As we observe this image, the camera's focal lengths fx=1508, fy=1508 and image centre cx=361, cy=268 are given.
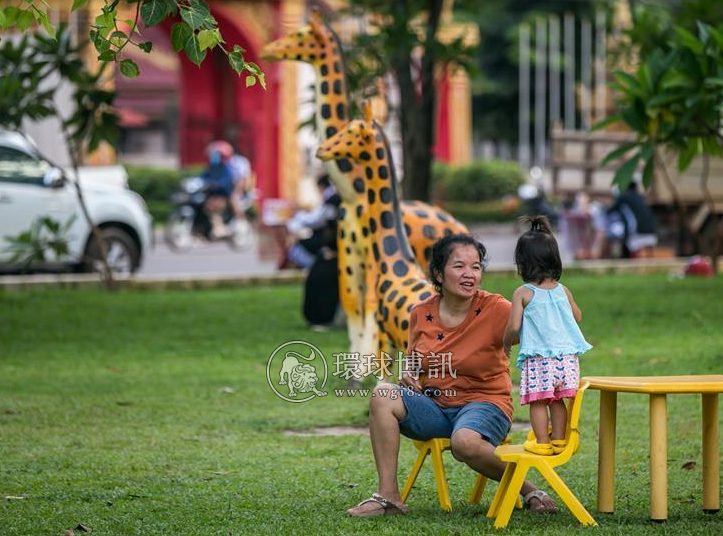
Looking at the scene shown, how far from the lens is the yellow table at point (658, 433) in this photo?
5.88 meters

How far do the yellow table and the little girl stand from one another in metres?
0.17

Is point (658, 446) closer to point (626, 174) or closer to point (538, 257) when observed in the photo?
point (538, 257)

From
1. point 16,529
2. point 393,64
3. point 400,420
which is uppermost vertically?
point 393,64

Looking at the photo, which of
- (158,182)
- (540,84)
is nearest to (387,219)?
(158,182)

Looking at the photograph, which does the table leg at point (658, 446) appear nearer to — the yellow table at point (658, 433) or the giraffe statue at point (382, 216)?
the yellow table at point (658, 433)

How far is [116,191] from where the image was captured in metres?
18.1

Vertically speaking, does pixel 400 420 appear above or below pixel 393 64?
below

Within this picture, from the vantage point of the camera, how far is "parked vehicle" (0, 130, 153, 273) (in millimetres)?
17344

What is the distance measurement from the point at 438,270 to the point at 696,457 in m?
2.07

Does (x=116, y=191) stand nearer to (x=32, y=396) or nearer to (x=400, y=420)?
(x=32, y=396)

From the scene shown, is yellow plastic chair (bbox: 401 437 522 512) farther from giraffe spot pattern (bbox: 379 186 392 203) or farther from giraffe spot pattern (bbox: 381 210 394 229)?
giraffe spot pattern (bbox: 379 186 392 203)

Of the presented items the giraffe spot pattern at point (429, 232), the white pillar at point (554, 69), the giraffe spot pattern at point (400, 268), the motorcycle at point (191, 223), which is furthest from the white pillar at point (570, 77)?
the giraffe spot pattern at point (400, 268)

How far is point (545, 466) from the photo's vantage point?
5805mm

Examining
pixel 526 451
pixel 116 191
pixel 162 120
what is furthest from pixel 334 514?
pixel 162 120
